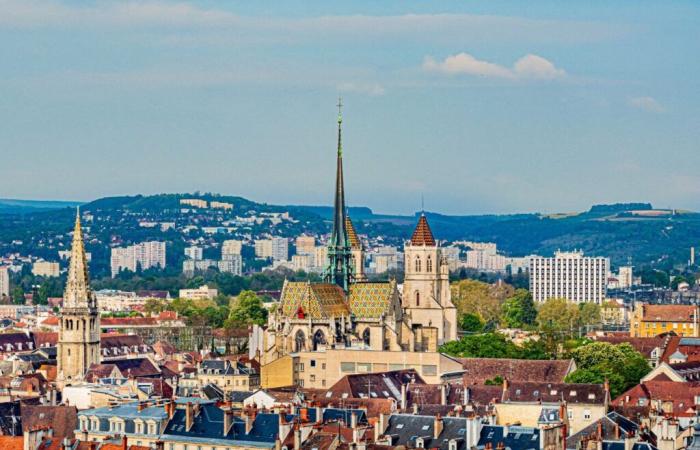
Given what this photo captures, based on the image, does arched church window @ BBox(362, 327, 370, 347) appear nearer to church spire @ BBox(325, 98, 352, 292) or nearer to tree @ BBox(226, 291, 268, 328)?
church spire @ BBox(325, 98, 352, 292)

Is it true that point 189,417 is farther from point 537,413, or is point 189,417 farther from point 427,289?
point 427,289

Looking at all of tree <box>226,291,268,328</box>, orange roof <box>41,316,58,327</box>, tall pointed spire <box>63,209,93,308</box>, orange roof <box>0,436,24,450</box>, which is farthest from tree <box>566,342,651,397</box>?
orange roof <box>41,316,58,327</box>

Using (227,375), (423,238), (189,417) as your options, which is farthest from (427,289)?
(189,417)

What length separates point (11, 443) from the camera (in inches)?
2864

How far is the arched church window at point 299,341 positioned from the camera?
123287 mm

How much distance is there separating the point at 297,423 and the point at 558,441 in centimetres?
1077

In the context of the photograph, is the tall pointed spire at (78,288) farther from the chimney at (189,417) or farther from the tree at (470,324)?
the tree at (470,324)

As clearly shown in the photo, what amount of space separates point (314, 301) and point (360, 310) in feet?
13.2

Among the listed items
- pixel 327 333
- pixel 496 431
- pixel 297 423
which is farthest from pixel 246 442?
pixel 327 333

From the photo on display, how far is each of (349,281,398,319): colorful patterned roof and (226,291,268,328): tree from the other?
48161 mm

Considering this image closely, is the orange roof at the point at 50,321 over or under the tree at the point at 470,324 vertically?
under

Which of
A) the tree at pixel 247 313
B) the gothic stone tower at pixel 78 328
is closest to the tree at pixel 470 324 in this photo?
the tree at pixel 247 313

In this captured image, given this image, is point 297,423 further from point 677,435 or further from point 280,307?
point 280,307

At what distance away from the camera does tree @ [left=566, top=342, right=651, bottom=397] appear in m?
103
